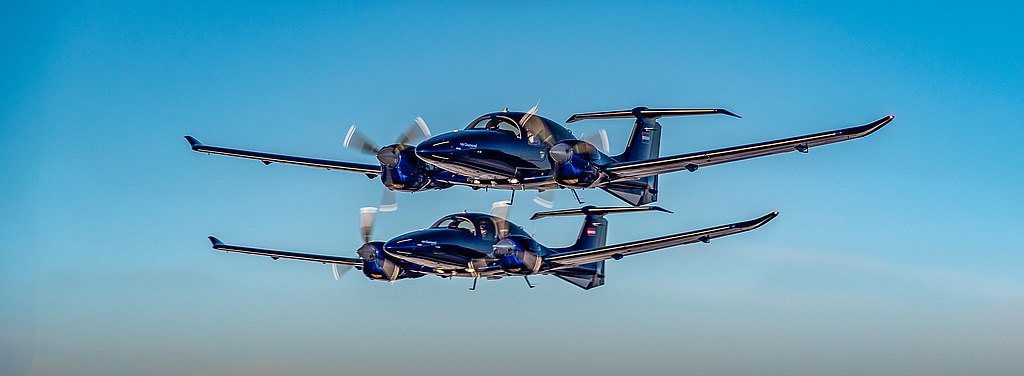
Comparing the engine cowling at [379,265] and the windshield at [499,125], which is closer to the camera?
the windshield at [499,125]

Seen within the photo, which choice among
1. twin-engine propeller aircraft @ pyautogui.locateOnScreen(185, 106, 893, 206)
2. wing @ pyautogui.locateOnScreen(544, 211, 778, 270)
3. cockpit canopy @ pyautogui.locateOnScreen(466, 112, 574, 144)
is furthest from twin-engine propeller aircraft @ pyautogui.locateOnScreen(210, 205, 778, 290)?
cockpit canopy @ pyautogui.locateOnScreen(466, 112, 574, 144)

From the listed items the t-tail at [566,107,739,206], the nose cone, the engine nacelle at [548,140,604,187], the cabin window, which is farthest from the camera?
the cabin window

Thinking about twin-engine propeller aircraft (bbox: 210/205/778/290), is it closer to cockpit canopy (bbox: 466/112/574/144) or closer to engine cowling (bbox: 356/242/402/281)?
engine cowling (bbox: 356/242/402/281)

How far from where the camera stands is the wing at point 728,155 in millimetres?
37562

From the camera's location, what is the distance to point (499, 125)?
142 ft

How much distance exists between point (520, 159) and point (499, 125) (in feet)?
5.42

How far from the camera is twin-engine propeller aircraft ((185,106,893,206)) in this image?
40.8 meters

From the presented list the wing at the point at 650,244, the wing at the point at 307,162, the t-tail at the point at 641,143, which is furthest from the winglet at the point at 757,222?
the wing at the point at 307,162

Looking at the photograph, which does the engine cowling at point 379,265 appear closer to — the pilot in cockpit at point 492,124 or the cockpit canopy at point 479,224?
the cockpit canopy at point 479,224

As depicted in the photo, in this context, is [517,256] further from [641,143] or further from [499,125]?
[641,143]

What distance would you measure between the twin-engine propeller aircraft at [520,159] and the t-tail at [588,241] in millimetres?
6418

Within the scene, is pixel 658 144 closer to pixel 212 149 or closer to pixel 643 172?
pixel 643 172

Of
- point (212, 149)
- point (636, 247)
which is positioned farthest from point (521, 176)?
point (212, 149)

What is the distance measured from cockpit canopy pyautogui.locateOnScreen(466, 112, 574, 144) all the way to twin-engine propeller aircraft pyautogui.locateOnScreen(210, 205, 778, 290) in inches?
192
